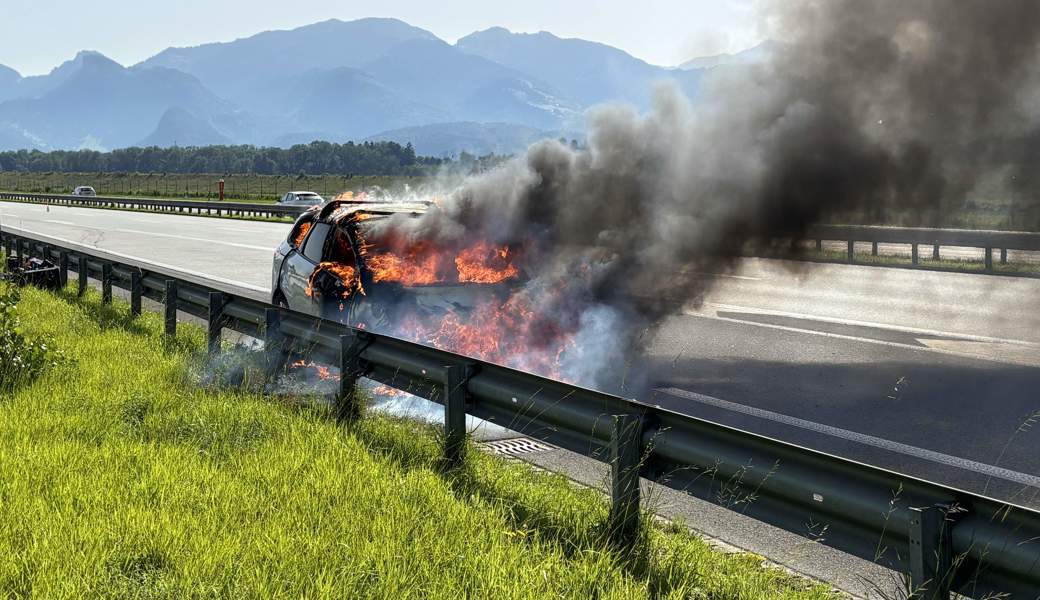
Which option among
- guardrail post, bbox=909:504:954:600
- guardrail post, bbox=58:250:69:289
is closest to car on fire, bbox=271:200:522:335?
guardrail post, bbox=909:504:954:600

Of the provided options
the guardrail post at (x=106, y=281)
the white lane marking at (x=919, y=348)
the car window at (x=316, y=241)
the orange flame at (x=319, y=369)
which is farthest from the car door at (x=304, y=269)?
the white lane marking at (x=919, y=348)

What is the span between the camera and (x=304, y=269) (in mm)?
8734

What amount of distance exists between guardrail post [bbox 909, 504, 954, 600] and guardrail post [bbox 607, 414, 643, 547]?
1.38m

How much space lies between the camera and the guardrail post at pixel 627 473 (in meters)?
4.33

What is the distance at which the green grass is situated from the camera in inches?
149

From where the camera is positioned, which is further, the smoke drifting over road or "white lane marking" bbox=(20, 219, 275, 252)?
"white lane marking" bbox=(20, 219, 275, 252)

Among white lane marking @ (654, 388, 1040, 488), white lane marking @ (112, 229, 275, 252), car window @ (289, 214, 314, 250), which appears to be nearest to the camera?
white lane marking @ (654, 388, 1040, 488)

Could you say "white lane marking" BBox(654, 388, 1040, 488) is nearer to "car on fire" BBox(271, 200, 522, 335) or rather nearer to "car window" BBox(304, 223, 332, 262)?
"car on fire" BBox(271, 200, 522, 335)

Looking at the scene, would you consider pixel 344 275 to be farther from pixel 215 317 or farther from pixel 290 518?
pixel 290 518

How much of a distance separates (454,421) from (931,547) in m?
2.89

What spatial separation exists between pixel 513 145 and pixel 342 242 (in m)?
2.83

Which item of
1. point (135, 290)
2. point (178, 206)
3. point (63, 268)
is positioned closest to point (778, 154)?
point (135, 290)

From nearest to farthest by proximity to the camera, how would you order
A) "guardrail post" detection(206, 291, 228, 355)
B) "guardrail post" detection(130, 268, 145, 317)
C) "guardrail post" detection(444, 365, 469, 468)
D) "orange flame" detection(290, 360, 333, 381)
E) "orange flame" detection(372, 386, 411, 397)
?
"guardrail post" detection(444, 365, 469, 468), "orange flame" detection(372, 386, 411, 397), "orange flame" detection(290, 360, 333, 381), "guardrail post" detection(206, 291, 228, 355), "guardrail post" detection(130, 268, 145, 317)

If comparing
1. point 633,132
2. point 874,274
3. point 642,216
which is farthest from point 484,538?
point 874,274
